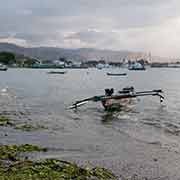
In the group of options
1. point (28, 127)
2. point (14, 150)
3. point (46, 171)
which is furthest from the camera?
point (28, 127)

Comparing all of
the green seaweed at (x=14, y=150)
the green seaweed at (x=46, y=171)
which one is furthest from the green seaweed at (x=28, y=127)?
the green seaweed at (x=46, y=171)

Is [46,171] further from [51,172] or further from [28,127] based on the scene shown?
[28,127]

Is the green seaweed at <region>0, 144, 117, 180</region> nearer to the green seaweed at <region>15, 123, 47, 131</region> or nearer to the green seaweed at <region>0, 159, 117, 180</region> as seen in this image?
the green seaweed at <region>0, 159, 117, 180</region>

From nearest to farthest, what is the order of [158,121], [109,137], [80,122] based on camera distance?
[109,137] < [80,122] < [158,121]

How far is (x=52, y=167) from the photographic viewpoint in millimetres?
11367

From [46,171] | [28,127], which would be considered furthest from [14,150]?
[28,127]

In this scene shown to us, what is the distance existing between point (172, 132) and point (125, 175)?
11.6 meters

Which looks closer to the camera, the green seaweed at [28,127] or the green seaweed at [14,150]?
the green seaweed at [14,150]

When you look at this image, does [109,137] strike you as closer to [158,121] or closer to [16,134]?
[16,134]

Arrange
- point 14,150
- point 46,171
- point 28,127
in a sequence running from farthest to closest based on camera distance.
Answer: point 28,127
point 14,150
point 46,171

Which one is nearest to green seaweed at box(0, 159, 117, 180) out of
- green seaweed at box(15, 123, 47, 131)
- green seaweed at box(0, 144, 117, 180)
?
green seaweed at box(0, 144, 117, 180)

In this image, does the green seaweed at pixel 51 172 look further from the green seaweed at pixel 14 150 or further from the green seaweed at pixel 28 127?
the green seaweed at pixel 28 127

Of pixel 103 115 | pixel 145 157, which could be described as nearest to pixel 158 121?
pixel 103 115

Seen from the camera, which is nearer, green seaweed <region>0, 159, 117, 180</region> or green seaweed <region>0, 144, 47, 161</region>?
green seaweed <region>0, 159, 117, 180</region>
